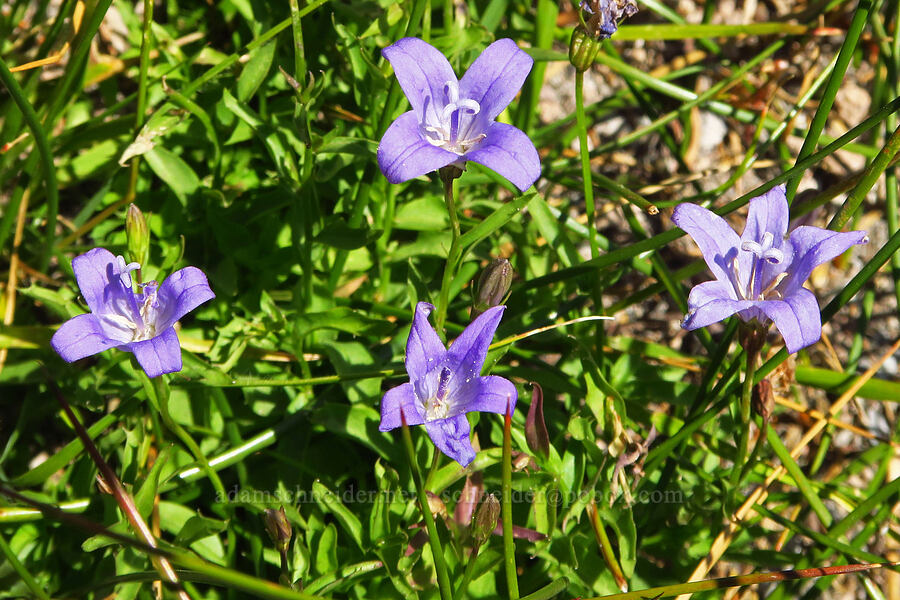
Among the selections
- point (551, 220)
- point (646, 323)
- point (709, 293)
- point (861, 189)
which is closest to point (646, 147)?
point (646, 323)

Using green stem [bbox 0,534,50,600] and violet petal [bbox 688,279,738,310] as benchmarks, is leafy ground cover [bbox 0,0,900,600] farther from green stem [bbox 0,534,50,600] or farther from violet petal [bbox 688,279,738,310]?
violet petal [bbox 688,279,738,310]

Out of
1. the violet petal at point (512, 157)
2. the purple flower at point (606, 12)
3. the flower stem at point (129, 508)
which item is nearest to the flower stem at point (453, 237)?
the violet petal at point (512, 157)

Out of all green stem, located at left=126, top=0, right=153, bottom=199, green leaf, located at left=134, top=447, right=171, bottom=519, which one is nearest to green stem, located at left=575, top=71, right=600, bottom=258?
green stem, located at left=126, top=0, right=153, bottom=199

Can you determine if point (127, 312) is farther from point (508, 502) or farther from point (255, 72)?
point (508, 502)

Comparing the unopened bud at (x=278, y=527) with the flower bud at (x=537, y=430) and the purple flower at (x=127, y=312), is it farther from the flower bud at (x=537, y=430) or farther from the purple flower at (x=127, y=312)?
the flower bud at (x=537, y=430)

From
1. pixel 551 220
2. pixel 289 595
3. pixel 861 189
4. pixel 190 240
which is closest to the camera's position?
pixel 289 595

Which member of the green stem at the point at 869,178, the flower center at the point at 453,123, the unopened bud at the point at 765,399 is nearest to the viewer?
the flower center at the point at 453,123

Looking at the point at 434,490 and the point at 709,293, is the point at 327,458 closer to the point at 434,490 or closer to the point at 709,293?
the point at 434,490

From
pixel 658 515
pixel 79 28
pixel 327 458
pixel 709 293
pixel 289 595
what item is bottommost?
pixel 658 515
